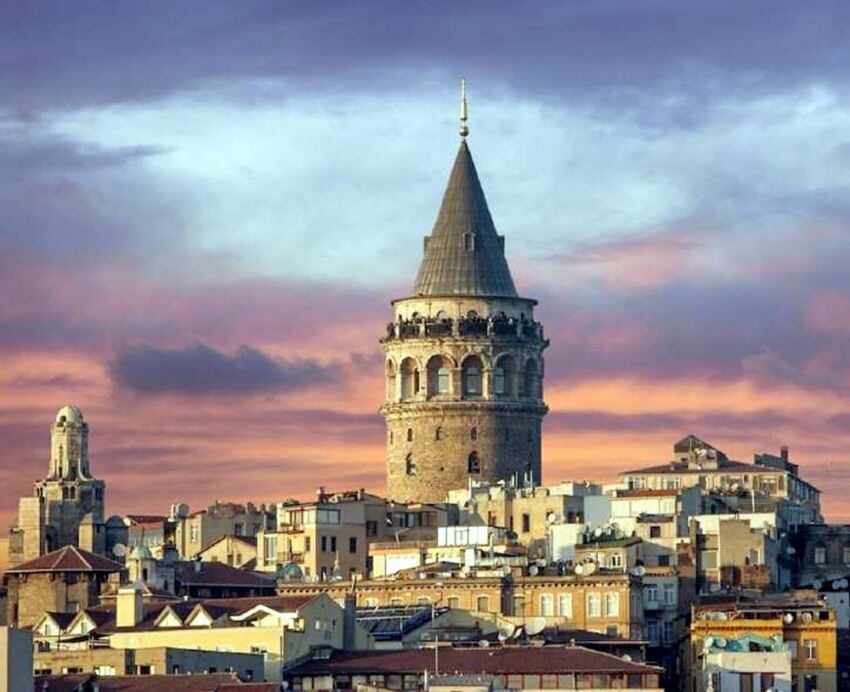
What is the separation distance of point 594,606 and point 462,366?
30956 millimetres

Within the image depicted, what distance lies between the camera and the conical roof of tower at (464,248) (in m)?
187

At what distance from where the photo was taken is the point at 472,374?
18638 centimetres

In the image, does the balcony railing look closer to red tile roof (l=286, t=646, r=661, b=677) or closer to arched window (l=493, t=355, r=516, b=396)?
arched window (l=493, t=355, r=516, b=396)

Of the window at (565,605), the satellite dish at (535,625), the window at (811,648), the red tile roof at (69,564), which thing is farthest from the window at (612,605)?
the red tile roof at (69,564)

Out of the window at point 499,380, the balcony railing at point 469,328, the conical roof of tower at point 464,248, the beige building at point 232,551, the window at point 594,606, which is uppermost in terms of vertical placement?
the conical roof of tower at point 464,248

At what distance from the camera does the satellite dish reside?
497 feet

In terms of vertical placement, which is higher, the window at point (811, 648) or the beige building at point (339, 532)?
the beige building at point (339, 532)

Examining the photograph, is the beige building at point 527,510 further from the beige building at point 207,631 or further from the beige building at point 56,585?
the beige building at point 207,631

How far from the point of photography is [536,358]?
187875 millimetres

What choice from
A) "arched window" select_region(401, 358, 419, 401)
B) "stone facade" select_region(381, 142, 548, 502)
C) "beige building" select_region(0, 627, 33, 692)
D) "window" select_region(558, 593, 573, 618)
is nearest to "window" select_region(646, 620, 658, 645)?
"window" select_region(558, 593, 573, 618)

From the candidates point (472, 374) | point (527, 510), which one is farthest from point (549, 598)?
point (472, 374)

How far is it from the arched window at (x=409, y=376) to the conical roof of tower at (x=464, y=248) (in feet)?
11.0

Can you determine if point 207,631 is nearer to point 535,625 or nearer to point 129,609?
point 129,609

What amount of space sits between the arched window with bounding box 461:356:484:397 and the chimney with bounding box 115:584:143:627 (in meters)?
37.9
